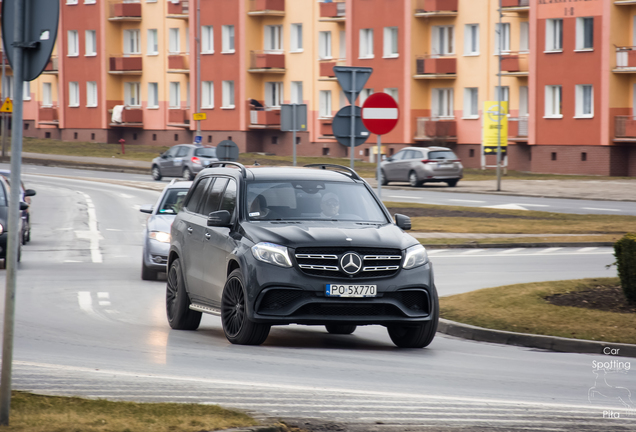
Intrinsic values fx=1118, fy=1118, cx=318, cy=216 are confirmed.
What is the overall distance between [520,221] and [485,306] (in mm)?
16684

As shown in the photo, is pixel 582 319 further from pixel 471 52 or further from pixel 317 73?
pixel 317 73

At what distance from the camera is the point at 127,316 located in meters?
12.6

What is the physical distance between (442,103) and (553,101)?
368 inches

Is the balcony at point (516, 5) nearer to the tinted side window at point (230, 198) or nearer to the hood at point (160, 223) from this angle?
the hood at point (160, 223)

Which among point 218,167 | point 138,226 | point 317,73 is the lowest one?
point 138,226

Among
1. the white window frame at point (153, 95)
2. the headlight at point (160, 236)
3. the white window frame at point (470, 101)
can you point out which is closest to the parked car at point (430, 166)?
the white window frame at point (470, 101)

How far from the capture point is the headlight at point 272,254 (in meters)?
9.76

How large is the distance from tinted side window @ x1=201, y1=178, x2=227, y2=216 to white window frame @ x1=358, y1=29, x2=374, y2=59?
54.2m

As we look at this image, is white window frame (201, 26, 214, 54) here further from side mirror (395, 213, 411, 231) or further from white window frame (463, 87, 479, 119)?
side mirror (395, 213, 411, 231)

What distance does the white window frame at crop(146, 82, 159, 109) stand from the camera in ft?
263

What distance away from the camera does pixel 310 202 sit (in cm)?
1084

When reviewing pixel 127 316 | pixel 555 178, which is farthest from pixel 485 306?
pixel 555 178

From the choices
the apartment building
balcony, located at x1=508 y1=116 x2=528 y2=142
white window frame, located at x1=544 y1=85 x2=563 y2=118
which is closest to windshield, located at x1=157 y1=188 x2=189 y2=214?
the apartment building

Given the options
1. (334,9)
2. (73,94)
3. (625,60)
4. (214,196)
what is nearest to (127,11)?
(73,94)
